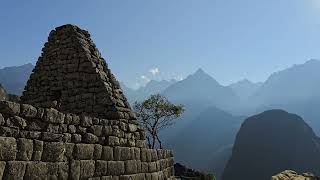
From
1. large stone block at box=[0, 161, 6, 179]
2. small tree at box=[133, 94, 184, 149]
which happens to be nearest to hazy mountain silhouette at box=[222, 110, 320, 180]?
small tree at box=[133, 94, 184, 149]

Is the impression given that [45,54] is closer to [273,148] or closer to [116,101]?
[116,101]

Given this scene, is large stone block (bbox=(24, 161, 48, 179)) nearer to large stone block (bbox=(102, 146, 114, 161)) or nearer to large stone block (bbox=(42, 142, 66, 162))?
large stone block (bbox=(42, 142, 66, 162))

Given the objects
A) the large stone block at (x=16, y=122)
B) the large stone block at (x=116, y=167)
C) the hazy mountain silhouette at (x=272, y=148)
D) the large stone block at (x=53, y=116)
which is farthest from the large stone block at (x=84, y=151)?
the hazy mountain silhouette at (x=272, y=148)

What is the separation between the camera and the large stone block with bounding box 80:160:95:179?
28.8 feet

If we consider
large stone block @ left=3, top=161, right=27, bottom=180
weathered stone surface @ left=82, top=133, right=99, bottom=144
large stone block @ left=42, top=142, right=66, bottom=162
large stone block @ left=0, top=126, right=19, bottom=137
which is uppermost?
weathered stone surface @ left=82, top=133, right=99, bottom=144

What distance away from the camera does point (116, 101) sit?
39.9 feet

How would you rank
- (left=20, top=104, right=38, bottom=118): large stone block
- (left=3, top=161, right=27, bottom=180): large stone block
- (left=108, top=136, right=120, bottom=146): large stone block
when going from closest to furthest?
(left=3, top=161, right=27, bottom=180): large stone block, (left=20, top=104, right=38, bottom=118): large stone block, (left=108, top=136, right=120, bottom=146): large stone block

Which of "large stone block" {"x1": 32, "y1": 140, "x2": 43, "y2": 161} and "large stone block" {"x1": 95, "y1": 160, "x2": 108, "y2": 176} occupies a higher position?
"large stone block" {"x1": 32, "y1": 140, "x2": 43, "y2": 161}

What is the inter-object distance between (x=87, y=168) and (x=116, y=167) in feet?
4.01

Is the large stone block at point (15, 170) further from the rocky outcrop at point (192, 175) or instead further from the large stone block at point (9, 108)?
the rocky outcrop at point (192, 175)

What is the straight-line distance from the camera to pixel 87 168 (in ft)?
29.4

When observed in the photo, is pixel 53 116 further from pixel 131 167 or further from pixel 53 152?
pixel 131 167

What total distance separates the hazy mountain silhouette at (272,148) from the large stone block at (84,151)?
14133 cm

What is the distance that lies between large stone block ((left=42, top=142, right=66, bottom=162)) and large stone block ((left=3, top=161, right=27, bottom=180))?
0.56 metres
